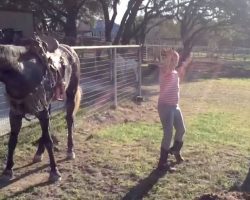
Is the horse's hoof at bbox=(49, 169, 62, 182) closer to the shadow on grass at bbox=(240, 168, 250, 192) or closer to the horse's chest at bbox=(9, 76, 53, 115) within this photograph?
the horse's chest at bbox=(9, 76, 53, 115)

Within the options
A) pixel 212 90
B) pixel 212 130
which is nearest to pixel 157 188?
pixel 212 130

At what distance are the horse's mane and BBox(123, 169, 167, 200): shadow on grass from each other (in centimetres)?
177

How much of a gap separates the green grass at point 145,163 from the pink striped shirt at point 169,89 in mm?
872

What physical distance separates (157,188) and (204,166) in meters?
1.05

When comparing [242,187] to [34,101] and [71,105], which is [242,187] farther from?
[71,105]

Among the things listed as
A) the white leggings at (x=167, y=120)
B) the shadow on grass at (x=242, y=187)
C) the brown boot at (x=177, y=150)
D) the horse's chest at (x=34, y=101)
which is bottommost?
the shadow on grass at (x=242, y=187)

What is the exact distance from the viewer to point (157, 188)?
475 centimetres

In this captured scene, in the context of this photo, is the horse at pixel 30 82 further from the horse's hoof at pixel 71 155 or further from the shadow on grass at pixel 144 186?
the shadow on grass at pixel 144 186

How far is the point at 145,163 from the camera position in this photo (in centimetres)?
568

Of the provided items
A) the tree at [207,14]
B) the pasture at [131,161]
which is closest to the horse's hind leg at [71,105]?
the pasture at [131,161]

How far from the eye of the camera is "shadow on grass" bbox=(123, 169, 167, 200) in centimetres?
455

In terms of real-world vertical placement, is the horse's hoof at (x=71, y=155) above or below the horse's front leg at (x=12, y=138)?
below

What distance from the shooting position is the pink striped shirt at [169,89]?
5.29 metres

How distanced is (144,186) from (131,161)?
98cm
